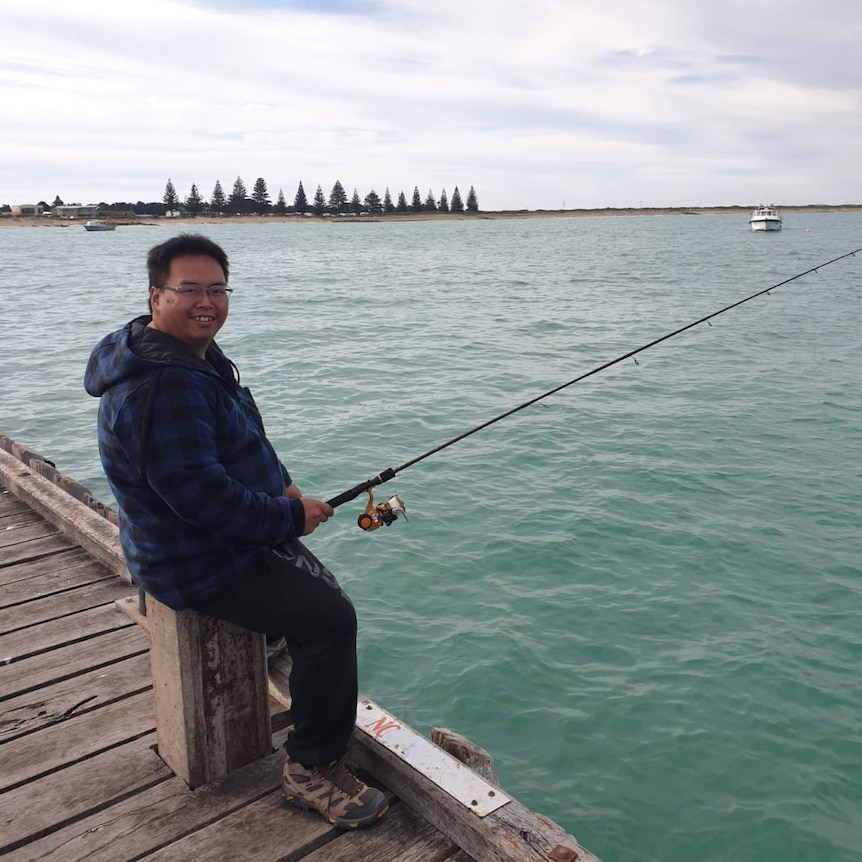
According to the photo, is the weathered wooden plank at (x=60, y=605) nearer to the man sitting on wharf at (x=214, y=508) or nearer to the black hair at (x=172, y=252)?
the man sitting on wharf at (x=214, y=508)

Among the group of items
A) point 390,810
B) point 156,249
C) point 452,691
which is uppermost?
point 156,249

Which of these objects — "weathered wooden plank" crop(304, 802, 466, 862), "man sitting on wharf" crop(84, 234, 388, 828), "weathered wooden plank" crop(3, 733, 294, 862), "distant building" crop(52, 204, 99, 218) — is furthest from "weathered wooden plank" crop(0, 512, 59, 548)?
"distant building" crop(52, 204, 99, 218)

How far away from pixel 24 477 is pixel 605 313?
76.1ft

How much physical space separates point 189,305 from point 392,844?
78.2 inches

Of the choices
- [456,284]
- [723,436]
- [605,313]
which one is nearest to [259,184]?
[456,284]

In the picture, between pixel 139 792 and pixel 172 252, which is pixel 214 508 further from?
pixel 139 792

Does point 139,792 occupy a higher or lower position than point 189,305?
lower

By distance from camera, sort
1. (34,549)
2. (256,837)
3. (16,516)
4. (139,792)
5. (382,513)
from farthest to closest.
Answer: (16,516) → (34,549) → (382,513) → (139,792) → (256,837)

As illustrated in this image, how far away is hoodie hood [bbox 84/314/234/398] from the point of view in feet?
8.80

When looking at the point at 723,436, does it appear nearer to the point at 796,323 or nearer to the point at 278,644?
the point at 278,644

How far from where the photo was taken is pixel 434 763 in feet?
10.5

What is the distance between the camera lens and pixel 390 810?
313 centimetres

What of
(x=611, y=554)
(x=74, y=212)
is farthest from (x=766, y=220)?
(x=74, y=212)

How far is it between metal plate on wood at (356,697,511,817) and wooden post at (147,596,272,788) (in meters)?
0.43
